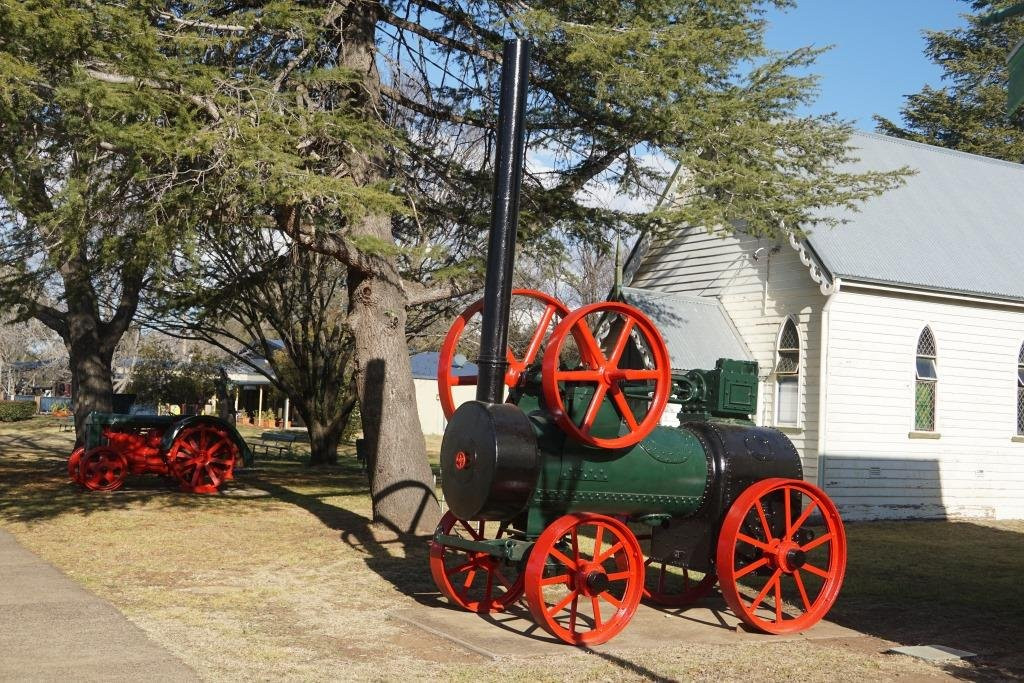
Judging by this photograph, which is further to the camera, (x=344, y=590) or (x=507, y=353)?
(x=344, y=590)

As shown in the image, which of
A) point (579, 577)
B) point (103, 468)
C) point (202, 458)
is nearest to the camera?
point (579, 577)

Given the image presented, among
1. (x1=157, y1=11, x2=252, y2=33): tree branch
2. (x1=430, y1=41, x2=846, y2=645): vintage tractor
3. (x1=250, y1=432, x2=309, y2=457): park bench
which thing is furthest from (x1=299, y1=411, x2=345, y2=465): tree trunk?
(x1=430, y1=41, x2=846, y2=645): vintage tractor

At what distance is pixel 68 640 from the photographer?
7.65 m

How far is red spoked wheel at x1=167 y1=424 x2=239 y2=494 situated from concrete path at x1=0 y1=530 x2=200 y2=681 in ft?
28.0

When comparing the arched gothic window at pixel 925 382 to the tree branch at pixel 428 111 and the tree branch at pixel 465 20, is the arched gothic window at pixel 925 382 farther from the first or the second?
the tree branch at pixel 465 20

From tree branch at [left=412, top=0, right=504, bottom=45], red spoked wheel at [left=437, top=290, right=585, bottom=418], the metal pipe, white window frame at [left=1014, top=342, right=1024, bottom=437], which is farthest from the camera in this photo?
white window frame at [left=1014, top=342, right=1024, bottom=437]

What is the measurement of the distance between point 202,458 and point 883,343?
1175 centimetres

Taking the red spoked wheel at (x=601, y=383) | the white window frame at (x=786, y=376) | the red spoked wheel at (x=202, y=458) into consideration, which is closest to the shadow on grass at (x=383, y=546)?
the red spoked wheel at (x=202, y=458)

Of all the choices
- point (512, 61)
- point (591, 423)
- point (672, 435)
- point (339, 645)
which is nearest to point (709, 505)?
point (672, 435)

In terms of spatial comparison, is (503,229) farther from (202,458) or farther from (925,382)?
(925,382)

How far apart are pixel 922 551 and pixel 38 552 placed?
10917 mm

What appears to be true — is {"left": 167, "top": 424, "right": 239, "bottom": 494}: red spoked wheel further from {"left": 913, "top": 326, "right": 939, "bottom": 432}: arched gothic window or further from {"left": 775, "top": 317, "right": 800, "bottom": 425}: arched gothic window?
{"left": 913, "top": 326, "right": 939, "bottom": 432}: arched gothic window

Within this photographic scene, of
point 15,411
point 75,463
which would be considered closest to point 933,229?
point 75,463

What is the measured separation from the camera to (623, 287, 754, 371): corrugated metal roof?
18.4 meters
